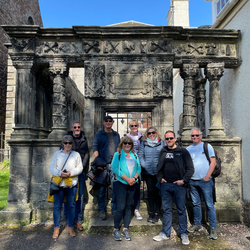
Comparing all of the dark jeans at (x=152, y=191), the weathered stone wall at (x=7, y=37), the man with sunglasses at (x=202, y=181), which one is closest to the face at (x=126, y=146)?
the dark jeans at (x=152, y=191)

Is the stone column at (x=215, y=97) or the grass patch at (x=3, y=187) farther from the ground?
the stone column at (x=215, y=97)

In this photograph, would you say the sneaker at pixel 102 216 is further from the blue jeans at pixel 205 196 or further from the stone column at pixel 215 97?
the stone column at pixel 215 97

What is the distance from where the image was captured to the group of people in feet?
11.0

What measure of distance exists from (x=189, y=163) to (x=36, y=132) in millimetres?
3779

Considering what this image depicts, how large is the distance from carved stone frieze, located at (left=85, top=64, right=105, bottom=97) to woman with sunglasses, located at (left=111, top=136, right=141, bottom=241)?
1.95 metres

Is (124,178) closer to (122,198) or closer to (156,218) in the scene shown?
(122,198)

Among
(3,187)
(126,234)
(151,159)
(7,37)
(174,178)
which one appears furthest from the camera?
(7,37)

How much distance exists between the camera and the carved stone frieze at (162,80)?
4941 millimetres

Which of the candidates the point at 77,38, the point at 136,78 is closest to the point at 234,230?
the point at 136,78

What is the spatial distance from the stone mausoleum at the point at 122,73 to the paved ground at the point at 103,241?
900 millimetres

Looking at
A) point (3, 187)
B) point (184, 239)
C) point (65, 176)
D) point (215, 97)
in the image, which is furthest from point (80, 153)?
point (3, 187)

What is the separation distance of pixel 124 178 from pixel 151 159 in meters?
0.81

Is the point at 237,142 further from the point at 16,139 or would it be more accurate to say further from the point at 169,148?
the point at 16,139

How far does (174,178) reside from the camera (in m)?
3.37
